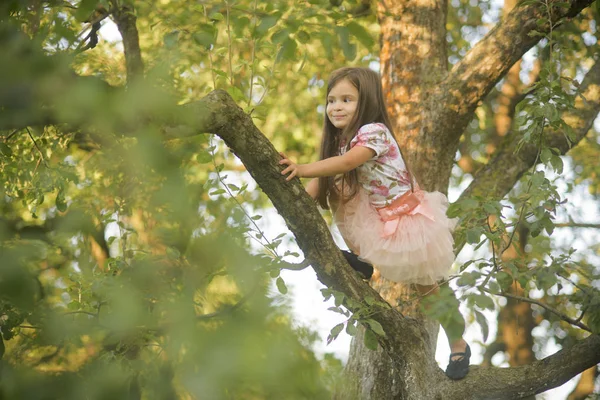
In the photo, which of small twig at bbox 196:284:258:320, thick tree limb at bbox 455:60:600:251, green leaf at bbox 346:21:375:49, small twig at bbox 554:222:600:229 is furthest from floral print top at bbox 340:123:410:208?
small twig at bbox 554:222:600:229

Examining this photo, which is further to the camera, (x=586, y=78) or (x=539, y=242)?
(x=586, y=78)

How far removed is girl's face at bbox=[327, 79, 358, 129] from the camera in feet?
11.0

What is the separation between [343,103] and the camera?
338 centimetres

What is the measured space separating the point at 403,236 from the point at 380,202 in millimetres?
213

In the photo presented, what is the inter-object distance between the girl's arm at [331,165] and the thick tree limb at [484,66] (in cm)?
130

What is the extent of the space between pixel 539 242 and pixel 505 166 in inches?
70.1

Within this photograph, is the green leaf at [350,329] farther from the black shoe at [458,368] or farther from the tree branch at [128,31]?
the tree branch at [128,31]

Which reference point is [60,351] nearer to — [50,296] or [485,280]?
[50,296]

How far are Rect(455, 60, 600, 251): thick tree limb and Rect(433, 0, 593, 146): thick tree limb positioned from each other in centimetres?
47

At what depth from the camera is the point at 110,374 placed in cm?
85

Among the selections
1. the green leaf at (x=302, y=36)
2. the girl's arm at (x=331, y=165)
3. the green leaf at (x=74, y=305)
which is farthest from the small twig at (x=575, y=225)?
the green leaf at (x=74, y=305)

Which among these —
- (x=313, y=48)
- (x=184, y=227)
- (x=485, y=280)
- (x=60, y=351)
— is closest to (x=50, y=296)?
(x=60, y=351)

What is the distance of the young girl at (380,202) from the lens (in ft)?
10.5

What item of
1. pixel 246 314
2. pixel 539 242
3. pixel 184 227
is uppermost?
pixel 539 242
